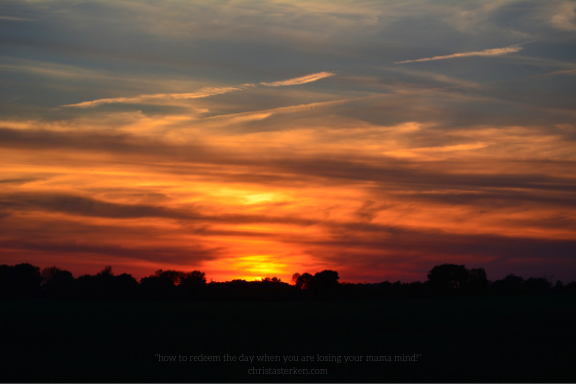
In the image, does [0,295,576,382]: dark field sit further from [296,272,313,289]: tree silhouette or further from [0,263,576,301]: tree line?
[296,272,313,289]: tree silhouette

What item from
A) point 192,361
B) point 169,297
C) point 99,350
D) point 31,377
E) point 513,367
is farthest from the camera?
point 169,297

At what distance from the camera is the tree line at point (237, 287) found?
416 ft

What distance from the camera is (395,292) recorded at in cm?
13512

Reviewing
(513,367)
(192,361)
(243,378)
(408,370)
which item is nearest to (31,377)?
(192,361)

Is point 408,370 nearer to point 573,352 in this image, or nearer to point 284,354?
point 284,354

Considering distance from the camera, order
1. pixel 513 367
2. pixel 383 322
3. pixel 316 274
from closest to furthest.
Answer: pixel 513 367 → pixel 383 322 → pixel 316 274

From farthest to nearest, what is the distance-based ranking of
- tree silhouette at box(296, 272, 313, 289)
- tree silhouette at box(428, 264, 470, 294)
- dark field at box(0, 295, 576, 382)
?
tree silhouette at box(296, 272, 313, 289)
tree silhouette at box(428, 264, 470, 294)
dark field at box(0, 295, 576, 382)

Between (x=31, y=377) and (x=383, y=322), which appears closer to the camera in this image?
(x=31, y=377)

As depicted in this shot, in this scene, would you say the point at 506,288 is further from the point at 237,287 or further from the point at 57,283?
the point at 57,283

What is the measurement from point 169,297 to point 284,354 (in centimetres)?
11734

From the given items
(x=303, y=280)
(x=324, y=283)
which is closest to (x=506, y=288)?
(x=324, y=283)

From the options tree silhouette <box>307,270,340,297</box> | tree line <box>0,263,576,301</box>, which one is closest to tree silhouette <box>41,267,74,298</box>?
tree line <box>0,263,576,301</box>

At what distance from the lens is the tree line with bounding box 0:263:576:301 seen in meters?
127

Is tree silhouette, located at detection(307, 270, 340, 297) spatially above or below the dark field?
below
